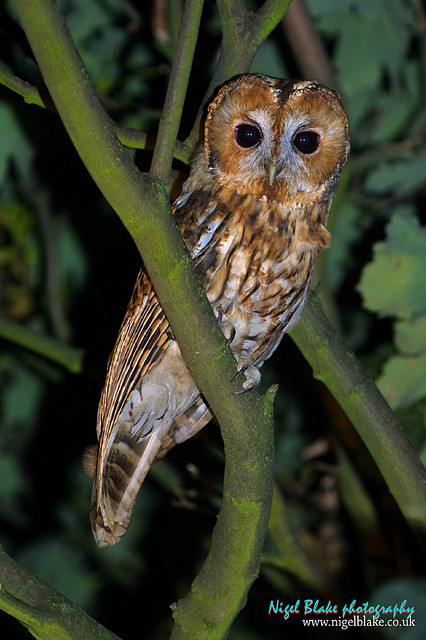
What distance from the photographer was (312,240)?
1.41 m

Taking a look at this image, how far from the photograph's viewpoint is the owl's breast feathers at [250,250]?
1.32 metres

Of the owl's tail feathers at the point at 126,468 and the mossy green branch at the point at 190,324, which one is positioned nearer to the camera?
the mossy green branch at the point at 190,324

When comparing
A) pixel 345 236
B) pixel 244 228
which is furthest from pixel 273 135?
pixel 345 236

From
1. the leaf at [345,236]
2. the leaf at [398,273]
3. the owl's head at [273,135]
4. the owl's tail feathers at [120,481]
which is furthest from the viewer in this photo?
the leaf at [345,236]

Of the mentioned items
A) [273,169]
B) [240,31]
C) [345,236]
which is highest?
[345,236]

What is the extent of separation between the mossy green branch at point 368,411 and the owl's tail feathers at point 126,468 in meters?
0.29

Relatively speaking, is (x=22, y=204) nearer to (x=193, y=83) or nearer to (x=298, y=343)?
(x=193, y=83)

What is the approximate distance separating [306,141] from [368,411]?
0.56 meters

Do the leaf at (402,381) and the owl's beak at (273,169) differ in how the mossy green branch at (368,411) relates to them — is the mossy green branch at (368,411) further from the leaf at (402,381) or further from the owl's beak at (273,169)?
the owl's beak at (273,169)

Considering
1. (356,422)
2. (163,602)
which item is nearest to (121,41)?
(356,422)

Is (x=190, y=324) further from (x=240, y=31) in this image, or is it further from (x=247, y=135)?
(x=240, y=31)

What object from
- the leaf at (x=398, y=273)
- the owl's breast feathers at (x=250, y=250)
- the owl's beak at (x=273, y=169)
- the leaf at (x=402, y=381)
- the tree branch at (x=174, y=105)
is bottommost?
the tree branch at (x=174, y=105)

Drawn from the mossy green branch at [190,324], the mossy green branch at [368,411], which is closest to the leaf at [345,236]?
the mossy green branch at [368,411]

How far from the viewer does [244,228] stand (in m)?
1.34
